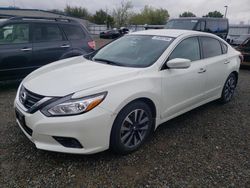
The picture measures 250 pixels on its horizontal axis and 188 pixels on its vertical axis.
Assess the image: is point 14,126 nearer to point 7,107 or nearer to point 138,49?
point 7,107

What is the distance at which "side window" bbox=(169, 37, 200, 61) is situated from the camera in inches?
140

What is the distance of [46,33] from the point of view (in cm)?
595

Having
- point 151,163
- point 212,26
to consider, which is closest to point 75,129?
point 151,163

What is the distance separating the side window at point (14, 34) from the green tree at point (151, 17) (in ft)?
194

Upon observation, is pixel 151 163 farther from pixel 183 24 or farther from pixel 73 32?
pixel 183 24

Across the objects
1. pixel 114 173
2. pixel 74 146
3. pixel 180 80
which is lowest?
pixel 114 173

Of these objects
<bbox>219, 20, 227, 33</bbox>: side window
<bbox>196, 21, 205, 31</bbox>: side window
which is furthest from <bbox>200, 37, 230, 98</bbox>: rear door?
<bbox>219, 20, 227, 33</bbox>: side window

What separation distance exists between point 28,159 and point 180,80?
7.66 ft

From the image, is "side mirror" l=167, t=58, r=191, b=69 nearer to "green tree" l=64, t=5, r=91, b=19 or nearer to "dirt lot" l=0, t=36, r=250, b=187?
"dirt lot" l=0, t=36, r=250, b=187

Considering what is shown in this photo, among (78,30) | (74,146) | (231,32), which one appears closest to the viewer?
(74,146)

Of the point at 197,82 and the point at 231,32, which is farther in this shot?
the point at 231,32

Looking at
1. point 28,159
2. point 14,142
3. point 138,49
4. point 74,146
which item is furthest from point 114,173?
point 138,49

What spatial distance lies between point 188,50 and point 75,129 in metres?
2.33

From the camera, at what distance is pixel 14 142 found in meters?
3.24
